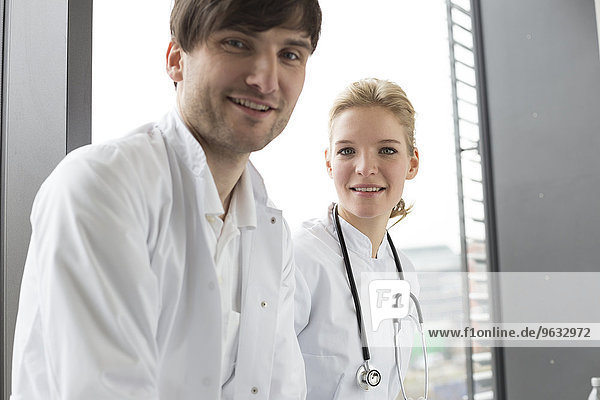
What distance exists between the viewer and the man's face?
98 centimetres

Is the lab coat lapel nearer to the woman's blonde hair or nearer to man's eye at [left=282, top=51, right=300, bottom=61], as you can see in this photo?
man's eye at [left=282, top=51, right=300, bottom=61]

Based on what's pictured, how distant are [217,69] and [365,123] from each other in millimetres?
581

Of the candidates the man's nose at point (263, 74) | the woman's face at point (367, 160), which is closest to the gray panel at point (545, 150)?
the woman's face at point (367, 160)

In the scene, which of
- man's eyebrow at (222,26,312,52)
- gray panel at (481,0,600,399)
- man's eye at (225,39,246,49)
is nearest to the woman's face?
man's eyebrow at (222,26,312,52)

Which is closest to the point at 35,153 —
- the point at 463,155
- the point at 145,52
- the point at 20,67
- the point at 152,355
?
the point at 20,67

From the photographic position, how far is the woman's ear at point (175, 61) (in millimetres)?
1058

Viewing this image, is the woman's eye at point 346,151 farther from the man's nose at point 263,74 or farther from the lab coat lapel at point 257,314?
the man's nose at point 263,74

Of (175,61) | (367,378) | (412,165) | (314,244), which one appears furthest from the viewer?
(412,165)

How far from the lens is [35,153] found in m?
1.27

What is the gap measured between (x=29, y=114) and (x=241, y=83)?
1.77 ft

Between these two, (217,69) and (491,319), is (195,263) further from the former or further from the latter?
(491,319)

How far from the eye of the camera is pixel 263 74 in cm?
98

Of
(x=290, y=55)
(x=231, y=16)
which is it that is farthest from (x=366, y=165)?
(x=231, y=16)

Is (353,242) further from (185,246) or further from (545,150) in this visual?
(545,150)
